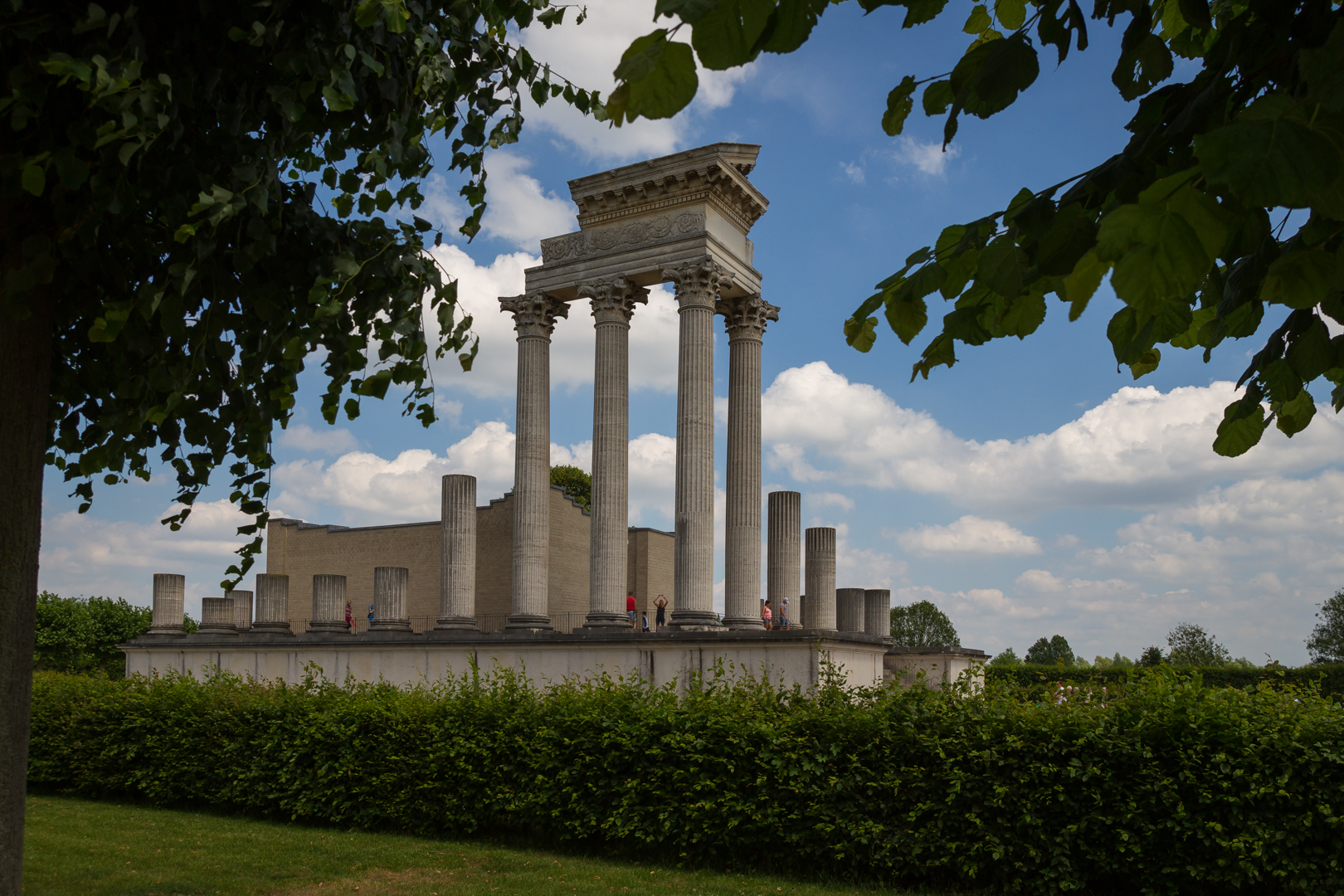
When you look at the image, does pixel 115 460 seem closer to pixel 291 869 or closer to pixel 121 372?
pixel 121 372

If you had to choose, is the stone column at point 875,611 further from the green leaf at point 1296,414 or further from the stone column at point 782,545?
the green leaf at point 1296,414

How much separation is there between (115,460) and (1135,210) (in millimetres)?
7252

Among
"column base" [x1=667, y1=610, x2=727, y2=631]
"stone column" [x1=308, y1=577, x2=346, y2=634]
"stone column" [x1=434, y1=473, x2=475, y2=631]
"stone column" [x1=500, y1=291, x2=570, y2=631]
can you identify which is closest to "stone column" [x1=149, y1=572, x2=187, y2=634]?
"stone column" [x1=308, y1=577, x2=346, y2=634]

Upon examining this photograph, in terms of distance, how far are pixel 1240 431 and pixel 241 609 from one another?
33.8m

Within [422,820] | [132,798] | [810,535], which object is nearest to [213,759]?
[132,798]

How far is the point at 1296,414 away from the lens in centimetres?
376

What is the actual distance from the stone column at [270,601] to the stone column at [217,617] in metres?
1.07

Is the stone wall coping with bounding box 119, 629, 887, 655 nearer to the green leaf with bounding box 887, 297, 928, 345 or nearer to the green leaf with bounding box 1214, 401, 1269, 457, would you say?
the green leaf with bounding box 1214, 401, 1269, 457

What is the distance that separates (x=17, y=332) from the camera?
668 centimetres

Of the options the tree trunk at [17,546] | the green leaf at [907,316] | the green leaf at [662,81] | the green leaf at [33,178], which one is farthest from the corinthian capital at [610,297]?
the green leaf at [662,81]

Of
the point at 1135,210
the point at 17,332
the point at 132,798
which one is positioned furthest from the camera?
the point at 132,798

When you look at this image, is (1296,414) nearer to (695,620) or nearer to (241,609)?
(695,620)

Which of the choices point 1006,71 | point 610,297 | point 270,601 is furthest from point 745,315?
point 1006,71

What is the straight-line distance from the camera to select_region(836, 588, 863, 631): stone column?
2748cm
